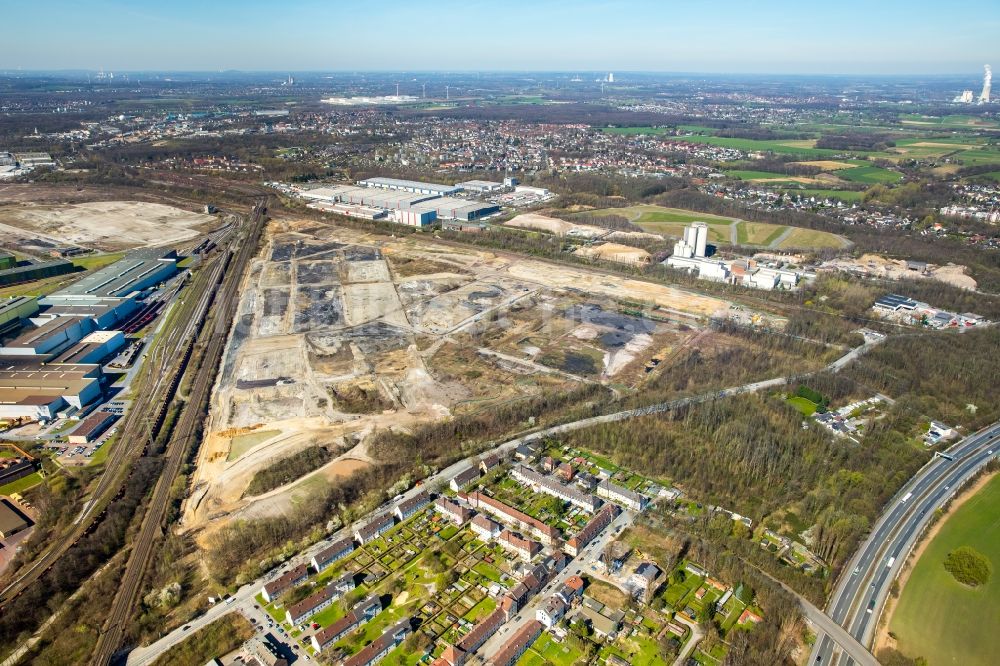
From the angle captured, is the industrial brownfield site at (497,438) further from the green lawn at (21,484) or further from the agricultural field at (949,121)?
the agricultural field at (949,121)

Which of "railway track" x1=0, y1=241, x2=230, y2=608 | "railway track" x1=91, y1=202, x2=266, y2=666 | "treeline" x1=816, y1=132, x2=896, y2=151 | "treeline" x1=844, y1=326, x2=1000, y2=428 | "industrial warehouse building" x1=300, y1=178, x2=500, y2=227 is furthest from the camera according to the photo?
"treeline" x1=816, y1=132, x2=896, y2=151

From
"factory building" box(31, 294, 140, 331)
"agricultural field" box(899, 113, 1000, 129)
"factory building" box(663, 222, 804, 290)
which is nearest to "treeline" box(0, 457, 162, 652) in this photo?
"factory building" box(31, 294, 140, 331)

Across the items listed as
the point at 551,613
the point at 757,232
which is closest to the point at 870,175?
the point at 757,232

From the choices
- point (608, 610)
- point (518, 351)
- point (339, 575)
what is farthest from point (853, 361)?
point (339, 575)

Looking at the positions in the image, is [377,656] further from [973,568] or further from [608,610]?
[973,568]

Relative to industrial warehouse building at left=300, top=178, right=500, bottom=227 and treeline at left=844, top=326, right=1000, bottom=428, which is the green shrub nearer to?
treeline at left=844, top=326, right=1000, bottom=428

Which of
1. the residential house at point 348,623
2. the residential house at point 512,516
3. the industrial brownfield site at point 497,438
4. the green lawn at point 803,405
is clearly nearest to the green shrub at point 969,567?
the industrial brownfield site at point 497,438
